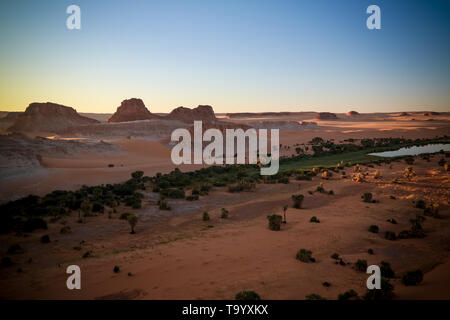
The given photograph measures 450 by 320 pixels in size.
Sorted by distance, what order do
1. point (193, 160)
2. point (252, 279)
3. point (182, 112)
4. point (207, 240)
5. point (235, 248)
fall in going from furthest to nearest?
point (182, 112), point (193, 160), point (207, 240), point (235, 248), point (252, 279)

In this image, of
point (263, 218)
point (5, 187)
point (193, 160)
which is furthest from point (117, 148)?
point (263, 218)

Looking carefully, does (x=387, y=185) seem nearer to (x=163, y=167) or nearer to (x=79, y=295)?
(x=79, y=295)

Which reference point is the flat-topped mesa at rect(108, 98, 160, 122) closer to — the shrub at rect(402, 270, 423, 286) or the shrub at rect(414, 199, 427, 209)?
the shrub at rect(414, 199, 427, 209)

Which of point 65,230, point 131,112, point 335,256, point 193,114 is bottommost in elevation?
point 335,256

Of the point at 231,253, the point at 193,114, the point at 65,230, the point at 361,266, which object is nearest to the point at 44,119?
the point at 193,114

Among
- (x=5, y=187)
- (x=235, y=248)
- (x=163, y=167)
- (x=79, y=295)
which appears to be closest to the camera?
(x=79, y=295)

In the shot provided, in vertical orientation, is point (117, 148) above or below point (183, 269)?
above

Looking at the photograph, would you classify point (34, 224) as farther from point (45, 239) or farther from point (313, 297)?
point (313, 297)
